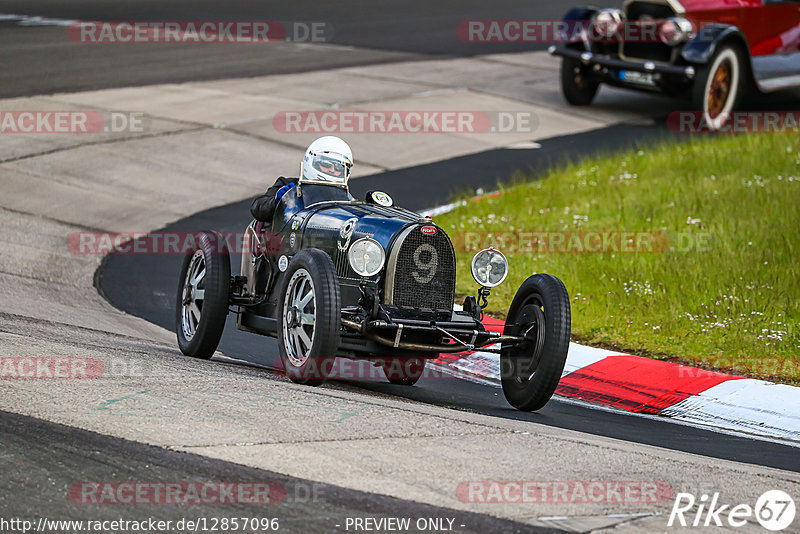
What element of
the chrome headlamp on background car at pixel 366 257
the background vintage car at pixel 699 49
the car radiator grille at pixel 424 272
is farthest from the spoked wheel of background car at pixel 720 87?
the chrome headlamp on background car at pixel 366 257

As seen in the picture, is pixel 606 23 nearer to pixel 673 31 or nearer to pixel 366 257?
pixel 673 31

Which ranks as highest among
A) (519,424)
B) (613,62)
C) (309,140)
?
(613,62)

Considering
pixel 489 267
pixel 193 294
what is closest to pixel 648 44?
pixel 193 294

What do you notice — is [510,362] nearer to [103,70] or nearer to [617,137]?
[617,137]

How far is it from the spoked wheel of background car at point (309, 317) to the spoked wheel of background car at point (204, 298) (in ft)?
3.57

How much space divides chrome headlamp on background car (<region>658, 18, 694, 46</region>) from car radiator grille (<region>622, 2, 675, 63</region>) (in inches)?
7.6

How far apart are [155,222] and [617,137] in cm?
781

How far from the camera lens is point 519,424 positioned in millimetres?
6453

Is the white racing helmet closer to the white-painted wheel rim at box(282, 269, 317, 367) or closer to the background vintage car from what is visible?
the white-painted wheel rim at box(282, 269, 317, 367)

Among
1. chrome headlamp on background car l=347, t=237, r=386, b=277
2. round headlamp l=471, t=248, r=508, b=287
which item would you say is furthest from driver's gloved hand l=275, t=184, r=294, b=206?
round headlamp l=471, t=248, r=508, b=287

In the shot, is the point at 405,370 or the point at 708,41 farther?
A: the point at 708,41

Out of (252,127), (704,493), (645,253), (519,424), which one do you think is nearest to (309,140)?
(252,127)

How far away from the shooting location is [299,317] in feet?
23.2

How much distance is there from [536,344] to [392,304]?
0.94 metres
